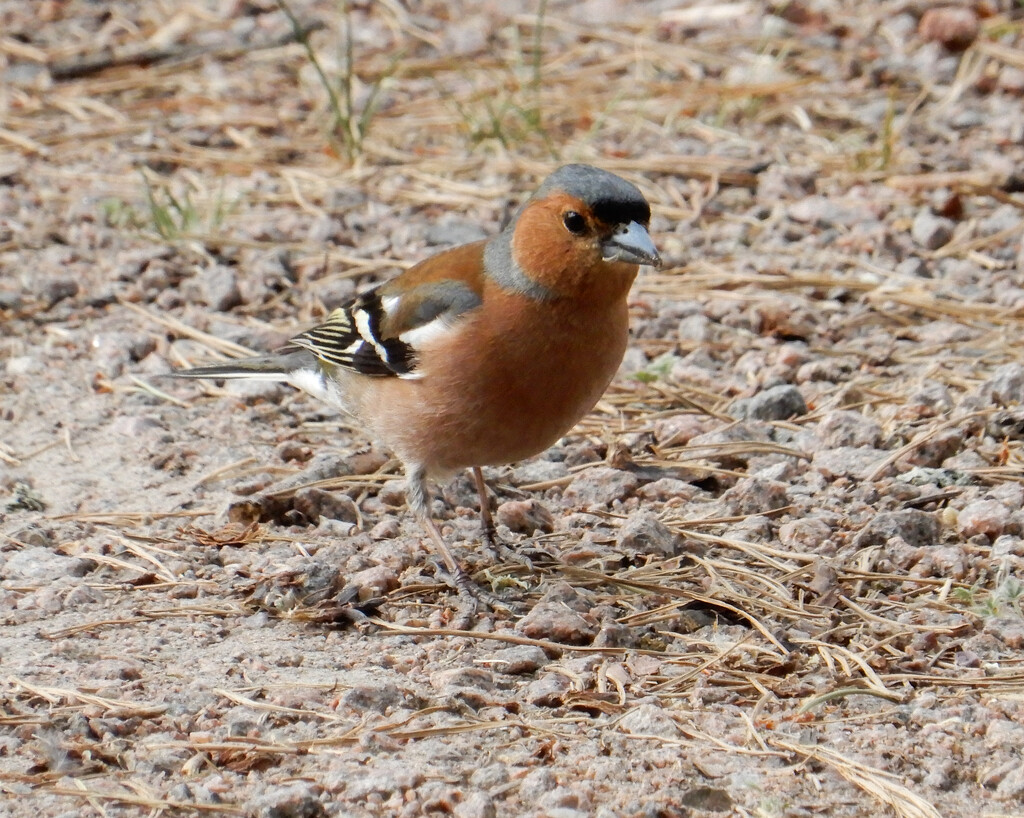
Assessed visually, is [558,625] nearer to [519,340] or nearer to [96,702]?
[519,340]

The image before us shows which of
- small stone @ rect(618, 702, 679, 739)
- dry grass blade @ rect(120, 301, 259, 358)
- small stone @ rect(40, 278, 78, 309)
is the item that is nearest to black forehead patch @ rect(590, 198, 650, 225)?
small stone @ rect(618, 702, 679, 739)

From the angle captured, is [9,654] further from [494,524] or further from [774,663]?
[774,663]

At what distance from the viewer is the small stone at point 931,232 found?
21.1 feet

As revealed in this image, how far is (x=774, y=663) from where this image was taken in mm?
3582

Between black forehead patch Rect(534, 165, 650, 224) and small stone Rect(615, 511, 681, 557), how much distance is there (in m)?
0.92

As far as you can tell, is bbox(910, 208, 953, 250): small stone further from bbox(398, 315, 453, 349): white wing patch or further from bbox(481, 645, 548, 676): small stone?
bbox(481, 645, 548, 676): small stone

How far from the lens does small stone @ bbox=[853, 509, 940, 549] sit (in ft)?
13.7

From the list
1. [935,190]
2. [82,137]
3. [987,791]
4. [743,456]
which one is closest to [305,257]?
[82,137]

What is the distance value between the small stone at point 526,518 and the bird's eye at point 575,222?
96 cm

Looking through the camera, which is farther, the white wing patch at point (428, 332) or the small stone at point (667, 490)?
the small stone at point (667, 490)

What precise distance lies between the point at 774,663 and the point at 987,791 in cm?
71

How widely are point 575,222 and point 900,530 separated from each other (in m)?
1.33

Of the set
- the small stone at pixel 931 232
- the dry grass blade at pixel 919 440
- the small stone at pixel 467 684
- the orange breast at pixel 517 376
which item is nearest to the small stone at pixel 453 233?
the small stone at pixel 931 232

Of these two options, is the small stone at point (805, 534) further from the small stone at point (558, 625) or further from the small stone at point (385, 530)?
the small stone at point (385, 530)
